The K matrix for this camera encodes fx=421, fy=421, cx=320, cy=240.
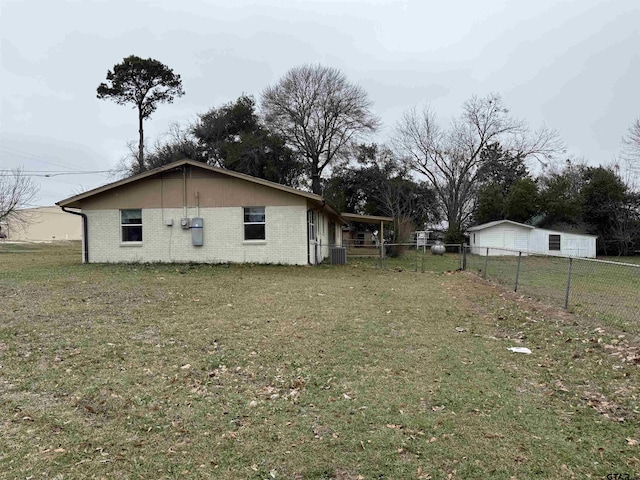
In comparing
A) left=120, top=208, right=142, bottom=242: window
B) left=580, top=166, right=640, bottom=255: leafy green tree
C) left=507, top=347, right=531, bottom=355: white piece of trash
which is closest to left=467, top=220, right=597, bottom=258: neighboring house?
left=580, top=166, right=640, bottom=255: leafy green tree

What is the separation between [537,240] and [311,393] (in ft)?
104

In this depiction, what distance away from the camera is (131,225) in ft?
56.4

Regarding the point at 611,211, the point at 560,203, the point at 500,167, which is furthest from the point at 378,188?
the point at 611,211

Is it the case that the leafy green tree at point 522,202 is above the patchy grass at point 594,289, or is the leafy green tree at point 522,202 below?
above

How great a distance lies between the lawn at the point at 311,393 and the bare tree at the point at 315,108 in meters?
28.4

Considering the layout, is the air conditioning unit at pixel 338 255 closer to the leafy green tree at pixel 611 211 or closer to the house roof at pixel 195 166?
the house roof at pixel 195 166

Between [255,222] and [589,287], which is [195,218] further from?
[589,287]

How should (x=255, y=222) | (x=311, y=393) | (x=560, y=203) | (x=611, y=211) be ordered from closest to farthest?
(x=311, y=393) < (x=255, y=222) < (x=611, y=211) < (x=560, y=203)

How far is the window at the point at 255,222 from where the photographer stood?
16609 mm

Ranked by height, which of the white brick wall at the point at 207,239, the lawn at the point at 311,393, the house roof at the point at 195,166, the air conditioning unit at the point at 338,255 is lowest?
the lawn at the point at 311,393

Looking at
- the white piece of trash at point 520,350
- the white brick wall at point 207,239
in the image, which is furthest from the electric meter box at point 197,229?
the white piece of trash at point 520,350

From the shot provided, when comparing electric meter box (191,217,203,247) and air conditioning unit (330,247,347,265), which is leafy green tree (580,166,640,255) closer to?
air conditioning unit (330,247,347,265)

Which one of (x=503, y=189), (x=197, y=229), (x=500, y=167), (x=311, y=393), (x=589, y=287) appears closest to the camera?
(x=311, y=393)

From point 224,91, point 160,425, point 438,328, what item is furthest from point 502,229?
point 160,425
